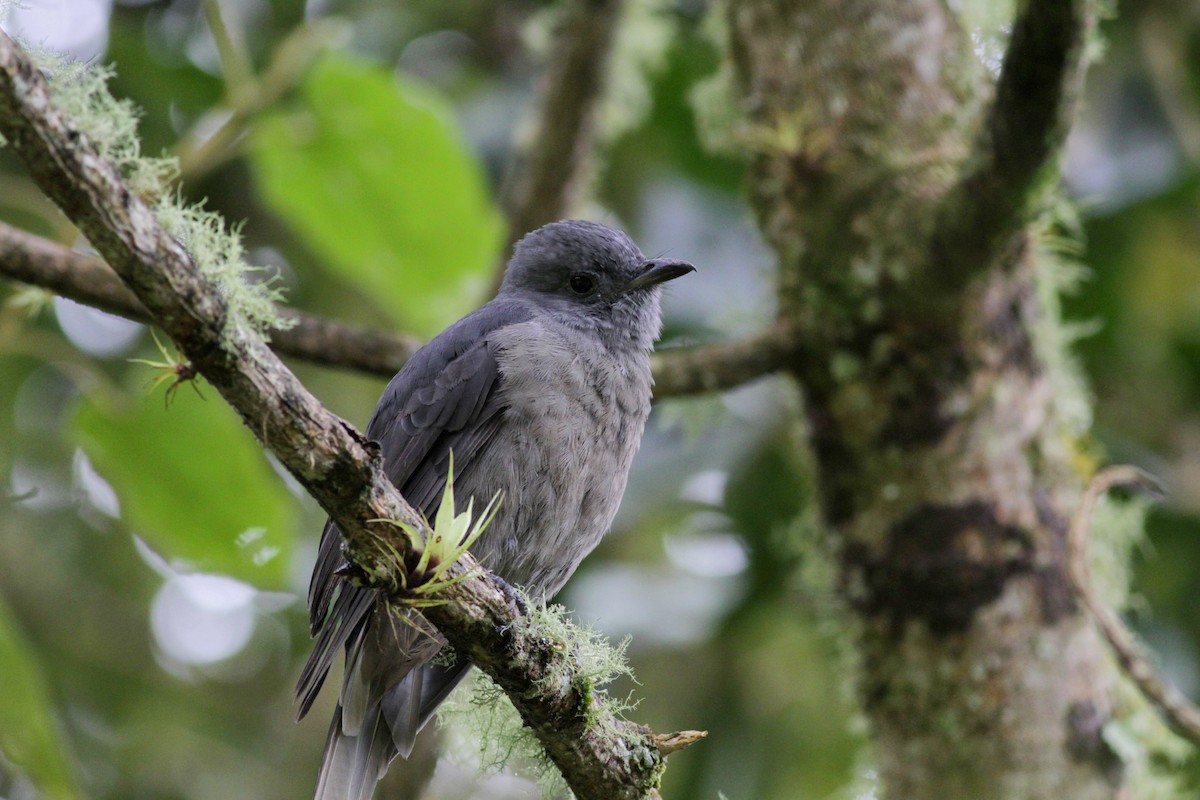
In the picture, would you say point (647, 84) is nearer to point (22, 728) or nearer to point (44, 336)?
point (44, 336)

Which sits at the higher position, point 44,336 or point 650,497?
point 650,497

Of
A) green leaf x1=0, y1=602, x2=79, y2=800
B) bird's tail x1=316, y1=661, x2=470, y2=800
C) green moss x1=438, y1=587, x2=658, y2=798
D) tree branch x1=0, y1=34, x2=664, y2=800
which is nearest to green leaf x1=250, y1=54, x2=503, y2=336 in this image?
bird's tail x1=316, y1=661, x2=470, y2=800

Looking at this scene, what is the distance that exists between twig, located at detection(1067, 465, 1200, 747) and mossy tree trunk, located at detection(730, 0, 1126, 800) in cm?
6

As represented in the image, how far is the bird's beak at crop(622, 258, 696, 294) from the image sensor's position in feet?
12.6

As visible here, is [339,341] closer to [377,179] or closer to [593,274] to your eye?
[377,179]

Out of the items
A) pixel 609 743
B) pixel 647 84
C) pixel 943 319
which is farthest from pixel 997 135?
pixel 647 84

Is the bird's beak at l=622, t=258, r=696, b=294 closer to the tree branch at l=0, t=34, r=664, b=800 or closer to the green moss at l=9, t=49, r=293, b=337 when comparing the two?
the tree branch at l=0, t=34, r=664, b=800

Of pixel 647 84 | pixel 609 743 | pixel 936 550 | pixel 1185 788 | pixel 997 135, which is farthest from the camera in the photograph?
pixel 647 84

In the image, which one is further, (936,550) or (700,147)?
(700,147)

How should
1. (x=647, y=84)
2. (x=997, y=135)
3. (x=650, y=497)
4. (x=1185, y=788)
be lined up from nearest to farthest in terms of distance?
1. (x=997, y=135)
2. (x=1185, y=788)
3. (x=650, y=497)
4. (x=647, y=84)

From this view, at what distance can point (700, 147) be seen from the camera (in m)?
5.34

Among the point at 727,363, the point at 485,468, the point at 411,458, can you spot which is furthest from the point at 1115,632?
the point at 411,458

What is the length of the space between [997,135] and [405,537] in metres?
1.94

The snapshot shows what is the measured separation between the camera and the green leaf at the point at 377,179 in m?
3.74
